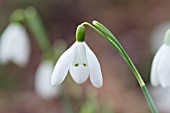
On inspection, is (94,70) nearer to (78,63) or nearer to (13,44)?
(78,63)

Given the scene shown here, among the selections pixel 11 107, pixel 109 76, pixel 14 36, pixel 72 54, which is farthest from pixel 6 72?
pixel 72 54

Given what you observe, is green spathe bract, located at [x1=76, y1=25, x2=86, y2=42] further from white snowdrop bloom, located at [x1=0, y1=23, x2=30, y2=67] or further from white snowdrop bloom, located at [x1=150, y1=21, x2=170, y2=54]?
white snowdrop bloom, located at [x1=150, y1=21, x2=170, y2=54]

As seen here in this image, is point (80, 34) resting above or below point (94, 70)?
above

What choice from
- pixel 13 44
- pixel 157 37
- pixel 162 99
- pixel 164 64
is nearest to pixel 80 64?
pixel 164 64

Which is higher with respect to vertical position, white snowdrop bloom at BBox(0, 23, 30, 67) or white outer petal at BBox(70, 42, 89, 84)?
white snowdrop bloom at BBox(0, 23, 30, 67)

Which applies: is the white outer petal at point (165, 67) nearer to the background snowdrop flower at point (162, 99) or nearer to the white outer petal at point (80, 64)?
the white outer petal at point (80, 64)

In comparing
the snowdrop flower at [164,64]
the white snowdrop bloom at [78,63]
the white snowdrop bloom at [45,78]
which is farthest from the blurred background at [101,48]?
the white snowdrop bloom at [78,63]

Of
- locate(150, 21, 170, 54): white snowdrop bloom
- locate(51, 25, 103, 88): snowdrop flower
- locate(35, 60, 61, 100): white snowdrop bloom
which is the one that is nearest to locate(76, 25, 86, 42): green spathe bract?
locate(51, 25, 103, 88): snowdrop flower
